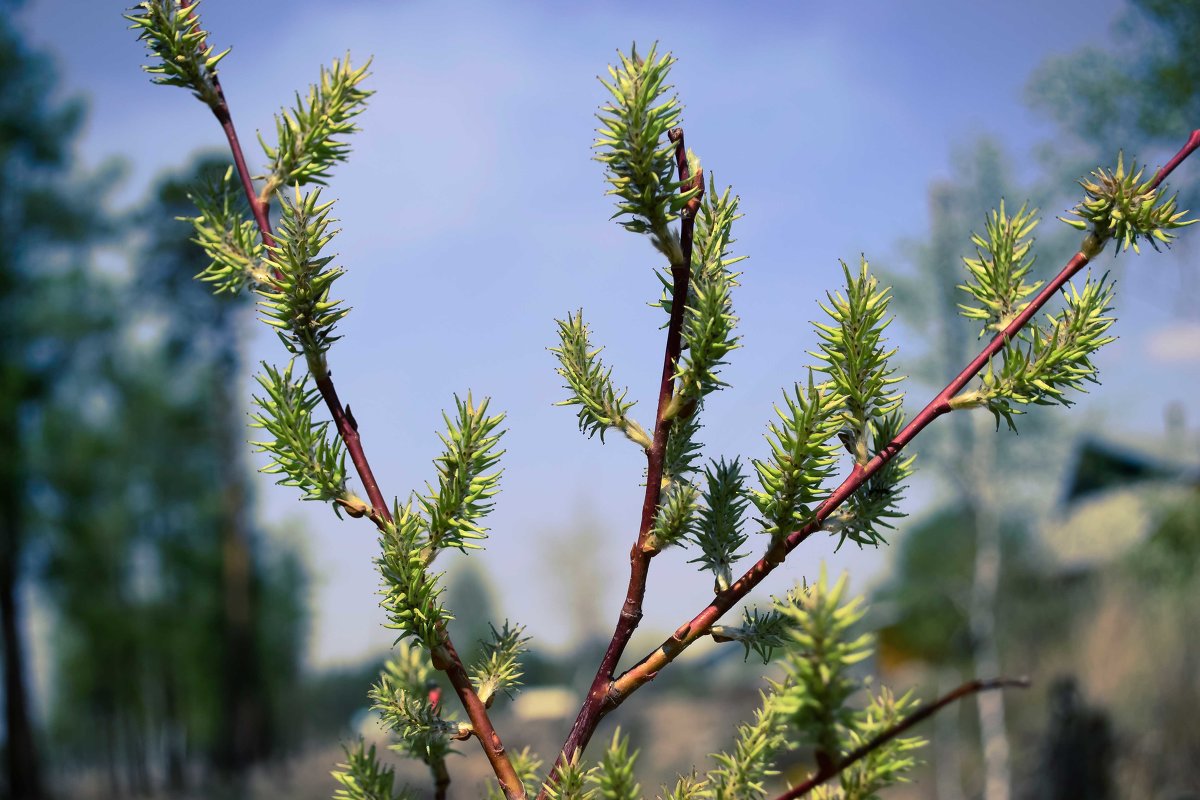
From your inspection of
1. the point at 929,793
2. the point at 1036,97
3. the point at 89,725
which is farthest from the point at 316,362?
the point at 89,725

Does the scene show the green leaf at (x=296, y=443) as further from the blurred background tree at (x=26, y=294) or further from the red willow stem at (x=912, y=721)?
the blurred background tree at (x=26, y=294)

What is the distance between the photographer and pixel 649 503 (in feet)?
2.04

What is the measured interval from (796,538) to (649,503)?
0.31 feet

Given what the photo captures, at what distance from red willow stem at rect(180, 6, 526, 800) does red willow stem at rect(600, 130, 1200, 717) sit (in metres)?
0.07

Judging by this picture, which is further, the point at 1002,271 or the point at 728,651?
the point at 728,651

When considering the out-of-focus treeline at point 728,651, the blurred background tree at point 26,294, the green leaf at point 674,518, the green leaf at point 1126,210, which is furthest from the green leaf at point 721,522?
the blurred background tree at point 26,294

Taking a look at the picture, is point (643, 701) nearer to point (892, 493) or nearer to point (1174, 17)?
point (1174, 17)

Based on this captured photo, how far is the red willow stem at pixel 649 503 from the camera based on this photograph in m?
0.58

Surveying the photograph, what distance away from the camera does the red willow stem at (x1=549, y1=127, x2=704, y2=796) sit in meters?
0.58

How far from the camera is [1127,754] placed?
195 inches

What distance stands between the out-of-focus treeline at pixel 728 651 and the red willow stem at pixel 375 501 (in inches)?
156

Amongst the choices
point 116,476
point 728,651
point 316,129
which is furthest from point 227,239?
point 116,476

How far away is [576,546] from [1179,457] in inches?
352

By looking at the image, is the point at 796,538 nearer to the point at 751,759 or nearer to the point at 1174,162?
the point at 751,759
